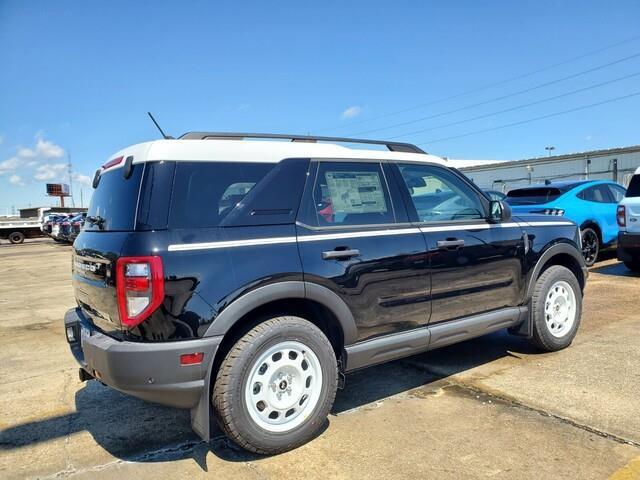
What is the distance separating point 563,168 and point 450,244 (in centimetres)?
3227

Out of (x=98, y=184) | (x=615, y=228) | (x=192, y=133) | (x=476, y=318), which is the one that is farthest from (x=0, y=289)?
(x=615, y=228)

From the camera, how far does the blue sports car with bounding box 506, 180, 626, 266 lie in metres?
9.48

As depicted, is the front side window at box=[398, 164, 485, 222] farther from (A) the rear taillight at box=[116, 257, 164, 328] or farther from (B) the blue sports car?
(B) the blue sports car

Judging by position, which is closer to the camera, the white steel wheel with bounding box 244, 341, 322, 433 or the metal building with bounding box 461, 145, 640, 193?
the white steel wheel with bounding box 244, 341, 322, 433

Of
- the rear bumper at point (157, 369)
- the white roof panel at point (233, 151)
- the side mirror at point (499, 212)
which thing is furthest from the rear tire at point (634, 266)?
the rear bumper at point (157, 369)

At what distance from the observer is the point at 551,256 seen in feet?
15.5

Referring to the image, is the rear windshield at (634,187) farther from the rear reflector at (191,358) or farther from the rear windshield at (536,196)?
the rear reflector at (191,358)

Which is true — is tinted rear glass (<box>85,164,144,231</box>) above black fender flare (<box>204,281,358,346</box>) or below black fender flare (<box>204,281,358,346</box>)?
above

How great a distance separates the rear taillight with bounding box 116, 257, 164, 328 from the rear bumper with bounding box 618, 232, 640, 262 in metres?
8.31

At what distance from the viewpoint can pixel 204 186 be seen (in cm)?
300

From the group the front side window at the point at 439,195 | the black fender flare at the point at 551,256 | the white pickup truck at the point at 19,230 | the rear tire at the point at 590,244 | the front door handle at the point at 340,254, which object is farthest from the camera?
the white pickup truck at the point at 19,230

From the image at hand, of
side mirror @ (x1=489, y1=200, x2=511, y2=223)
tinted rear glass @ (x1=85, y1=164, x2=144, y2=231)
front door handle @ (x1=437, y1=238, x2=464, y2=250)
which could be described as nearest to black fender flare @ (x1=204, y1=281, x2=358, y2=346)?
tinted rear glass @ (x1=85, y1=164, x2=144, y2=231)

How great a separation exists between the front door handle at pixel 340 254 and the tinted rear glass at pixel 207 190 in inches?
25.2

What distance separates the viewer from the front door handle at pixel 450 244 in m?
3.83
